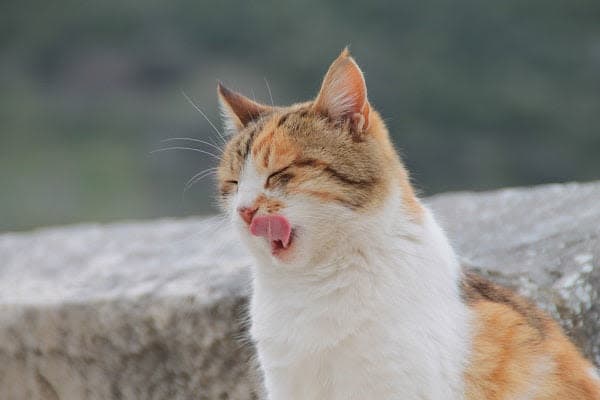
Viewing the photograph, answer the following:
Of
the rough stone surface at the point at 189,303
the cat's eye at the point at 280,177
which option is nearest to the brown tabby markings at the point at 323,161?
the cat's eye at the point at 280,177

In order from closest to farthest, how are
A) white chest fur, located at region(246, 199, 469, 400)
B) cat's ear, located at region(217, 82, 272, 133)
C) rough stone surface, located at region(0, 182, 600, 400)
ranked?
white chest fur, located at region(246, 199, 469, 400)
cat's ear, located at region(217, 82, 272, 133)
rough stone surface, located at region(0, 182, 600, 400)

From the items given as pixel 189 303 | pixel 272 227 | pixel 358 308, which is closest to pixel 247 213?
pixel 272 227

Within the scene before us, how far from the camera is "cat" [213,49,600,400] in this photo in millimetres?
1789

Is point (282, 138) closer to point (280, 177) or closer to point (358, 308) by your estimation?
point (280, 177)

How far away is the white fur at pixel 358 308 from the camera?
1.78m

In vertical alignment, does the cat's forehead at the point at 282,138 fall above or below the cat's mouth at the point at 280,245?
above

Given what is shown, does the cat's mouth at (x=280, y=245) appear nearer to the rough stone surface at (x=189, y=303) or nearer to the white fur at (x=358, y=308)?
the white fur at (x=358, y=308)

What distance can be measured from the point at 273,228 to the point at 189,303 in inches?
32.6

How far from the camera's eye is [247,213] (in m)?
1.81

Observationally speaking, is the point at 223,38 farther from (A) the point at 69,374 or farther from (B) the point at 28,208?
(A) the point at 69,374

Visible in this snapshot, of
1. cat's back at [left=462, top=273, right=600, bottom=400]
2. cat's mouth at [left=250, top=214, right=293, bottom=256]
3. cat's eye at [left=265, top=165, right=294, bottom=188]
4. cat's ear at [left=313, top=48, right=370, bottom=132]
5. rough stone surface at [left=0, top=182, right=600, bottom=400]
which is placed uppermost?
cat's ear at [left=313, top=48, right=370, bottom=132]

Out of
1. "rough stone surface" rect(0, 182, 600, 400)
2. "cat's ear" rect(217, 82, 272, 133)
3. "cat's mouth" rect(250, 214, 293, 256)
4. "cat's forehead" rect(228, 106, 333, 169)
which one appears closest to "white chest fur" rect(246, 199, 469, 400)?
"cat's mouth" rect(250, 214, 293, 256)

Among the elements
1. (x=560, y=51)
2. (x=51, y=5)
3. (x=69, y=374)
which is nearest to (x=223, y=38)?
(x=51, y=5)

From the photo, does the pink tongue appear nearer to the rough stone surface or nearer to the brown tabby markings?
the brown tabby markings
